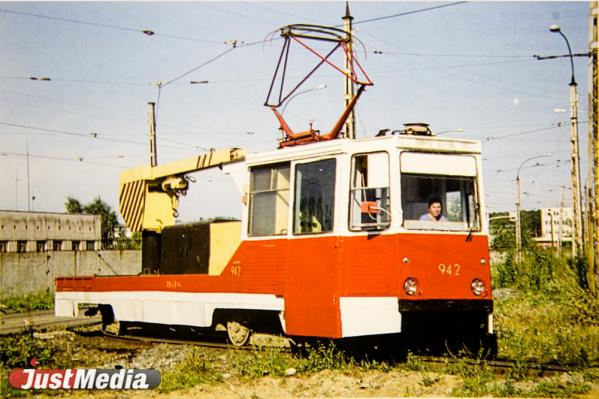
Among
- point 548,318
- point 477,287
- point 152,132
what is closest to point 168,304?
point 477,287

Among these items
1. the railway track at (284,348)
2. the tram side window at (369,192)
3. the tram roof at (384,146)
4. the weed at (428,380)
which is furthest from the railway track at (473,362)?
the tram roof at (384,146)

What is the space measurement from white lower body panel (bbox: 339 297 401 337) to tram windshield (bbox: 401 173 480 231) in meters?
1.20

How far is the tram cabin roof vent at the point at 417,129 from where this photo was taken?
32.5ft

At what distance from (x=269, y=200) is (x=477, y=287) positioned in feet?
11.7

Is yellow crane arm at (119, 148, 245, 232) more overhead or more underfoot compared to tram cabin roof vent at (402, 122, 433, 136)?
more underfoot

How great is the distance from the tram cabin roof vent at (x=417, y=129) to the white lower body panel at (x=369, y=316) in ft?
8.67

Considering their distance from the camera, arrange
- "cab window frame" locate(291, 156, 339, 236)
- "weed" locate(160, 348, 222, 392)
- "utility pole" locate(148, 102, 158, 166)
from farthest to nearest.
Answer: "utility pole" locate(148, 102, 158, 166), "cab window frame" locate(291, 156, 339, 236), "weed" locate(160, 348, 222, 392)

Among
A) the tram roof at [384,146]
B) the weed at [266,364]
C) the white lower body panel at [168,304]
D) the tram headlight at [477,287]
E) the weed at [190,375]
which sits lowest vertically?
the weed at [190,375]

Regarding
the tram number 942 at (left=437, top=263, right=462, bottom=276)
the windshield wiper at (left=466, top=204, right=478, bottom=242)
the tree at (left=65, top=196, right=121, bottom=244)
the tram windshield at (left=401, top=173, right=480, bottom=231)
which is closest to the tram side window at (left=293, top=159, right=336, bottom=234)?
the tram windshield at (left=401, top=173, right=480, bottom=231)

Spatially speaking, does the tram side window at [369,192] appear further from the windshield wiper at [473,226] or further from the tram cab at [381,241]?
the windshield wiper at [473,226]

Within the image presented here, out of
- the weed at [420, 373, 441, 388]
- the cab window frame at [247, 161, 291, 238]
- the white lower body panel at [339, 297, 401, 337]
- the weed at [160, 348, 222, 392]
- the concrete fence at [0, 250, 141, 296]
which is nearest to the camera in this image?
the weed at [420, 373, 441, 388]

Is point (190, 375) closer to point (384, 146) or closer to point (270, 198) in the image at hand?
point (270, 198)

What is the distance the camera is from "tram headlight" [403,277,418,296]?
354 inches

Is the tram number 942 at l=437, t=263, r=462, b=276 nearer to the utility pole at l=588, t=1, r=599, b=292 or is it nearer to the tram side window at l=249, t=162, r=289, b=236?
the tram side window at l=249, t=162, r=289, b=236
